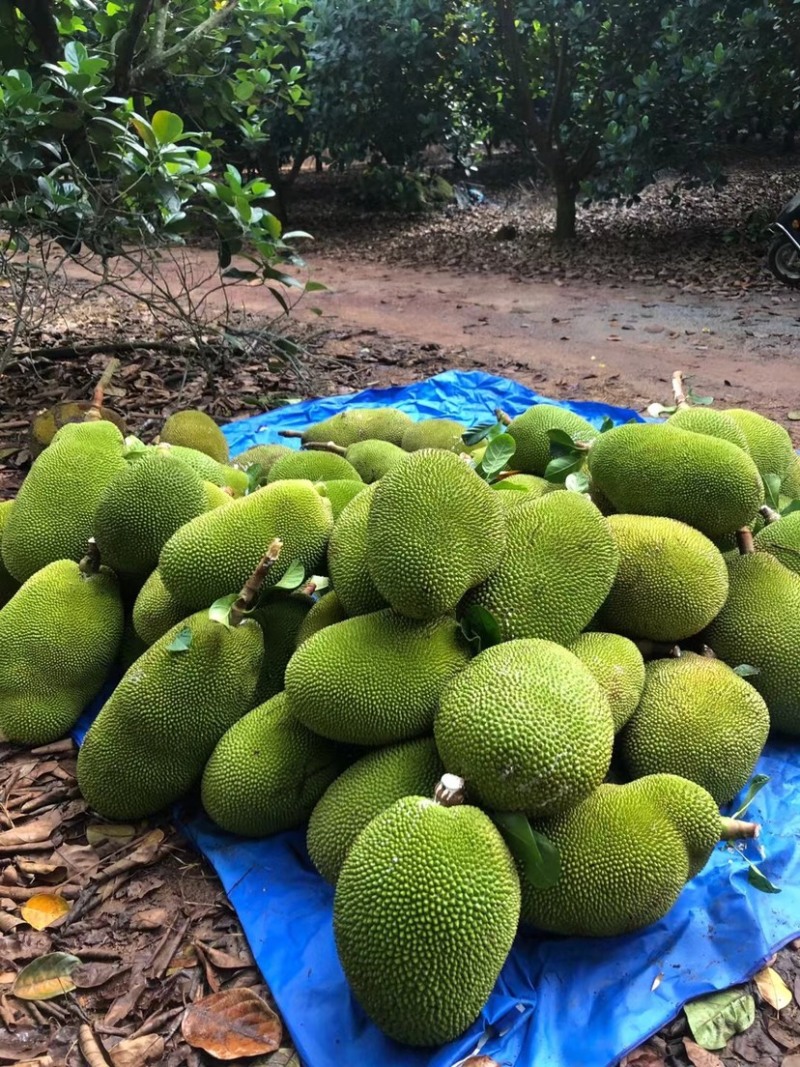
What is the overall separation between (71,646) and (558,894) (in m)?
1.20

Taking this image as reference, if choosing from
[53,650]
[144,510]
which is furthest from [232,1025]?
[144,510]

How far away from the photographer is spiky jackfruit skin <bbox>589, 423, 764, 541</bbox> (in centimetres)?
170

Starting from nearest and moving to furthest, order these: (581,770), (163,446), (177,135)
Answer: (581,770), (163,446), (177,135)

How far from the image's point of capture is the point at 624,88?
25.5 ft

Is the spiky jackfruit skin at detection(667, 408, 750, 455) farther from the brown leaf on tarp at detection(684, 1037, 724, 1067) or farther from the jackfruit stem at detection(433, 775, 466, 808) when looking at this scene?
the brown leaf on tarp at detection(684, 1037, 724, 1067)

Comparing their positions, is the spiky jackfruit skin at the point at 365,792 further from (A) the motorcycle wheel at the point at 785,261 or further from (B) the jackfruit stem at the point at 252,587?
(A) the motorcycle wheel at the point at 785,261

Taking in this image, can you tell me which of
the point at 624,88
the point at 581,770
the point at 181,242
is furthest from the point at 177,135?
the point at 624,88

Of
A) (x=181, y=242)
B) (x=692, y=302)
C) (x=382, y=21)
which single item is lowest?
(x=692, y=302)

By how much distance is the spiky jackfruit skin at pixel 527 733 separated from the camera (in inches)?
45.5

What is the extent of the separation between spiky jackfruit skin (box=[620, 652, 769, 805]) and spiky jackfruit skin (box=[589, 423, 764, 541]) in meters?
0.35

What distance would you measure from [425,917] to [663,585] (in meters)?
0.82

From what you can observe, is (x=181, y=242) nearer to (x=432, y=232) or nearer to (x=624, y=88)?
(x=624, y=88)

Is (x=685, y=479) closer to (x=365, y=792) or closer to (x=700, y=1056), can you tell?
(x=365, y=792)

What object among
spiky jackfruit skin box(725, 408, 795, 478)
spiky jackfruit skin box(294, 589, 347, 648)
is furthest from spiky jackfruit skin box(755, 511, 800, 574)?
spiky jackfruit skin box(294, 589, 347, 648)
